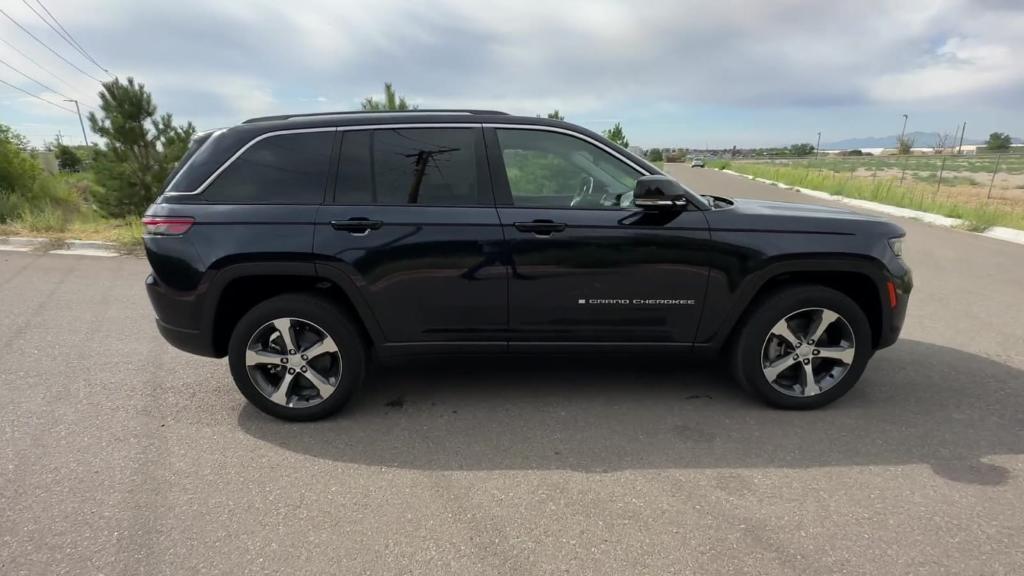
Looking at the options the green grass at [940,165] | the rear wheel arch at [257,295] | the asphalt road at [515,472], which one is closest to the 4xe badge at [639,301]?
the asphalt road at [515,472]

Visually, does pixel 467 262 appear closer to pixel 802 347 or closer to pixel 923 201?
pixel 802 347

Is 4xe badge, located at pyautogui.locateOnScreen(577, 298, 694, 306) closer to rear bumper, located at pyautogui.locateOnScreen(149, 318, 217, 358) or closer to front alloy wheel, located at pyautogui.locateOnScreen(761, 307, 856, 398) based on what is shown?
front alloy wheel, located at pyautogui.locateOnScreen(761, 307, 856, 398)

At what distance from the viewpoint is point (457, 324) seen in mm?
3361

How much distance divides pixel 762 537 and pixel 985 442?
69.2 inches

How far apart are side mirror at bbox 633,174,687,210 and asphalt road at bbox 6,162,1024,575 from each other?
1.30 meters

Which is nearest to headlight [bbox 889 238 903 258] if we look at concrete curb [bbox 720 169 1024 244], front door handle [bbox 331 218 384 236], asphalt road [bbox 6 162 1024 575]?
asphalt road [bbox 6 162 1024 575]

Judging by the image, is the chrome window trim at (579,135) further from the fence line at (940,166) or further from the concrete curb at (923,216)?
the fence line at (940,166)

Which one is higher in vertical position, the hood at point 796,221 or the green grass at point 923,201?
the hood at point 796,221

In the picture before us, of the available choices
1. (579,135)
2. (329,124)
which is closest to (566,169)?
(579,135)

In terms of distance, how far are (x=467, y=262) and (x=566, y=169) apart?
0.97 m

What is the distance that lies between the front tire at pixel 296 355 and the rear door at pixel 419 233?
25 cm

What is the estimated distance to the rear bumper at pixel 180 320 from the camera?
331 cm


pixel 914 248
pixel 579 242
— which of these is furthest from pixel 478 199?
pixel 914 248

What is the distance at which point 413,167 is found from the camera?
3332mm
